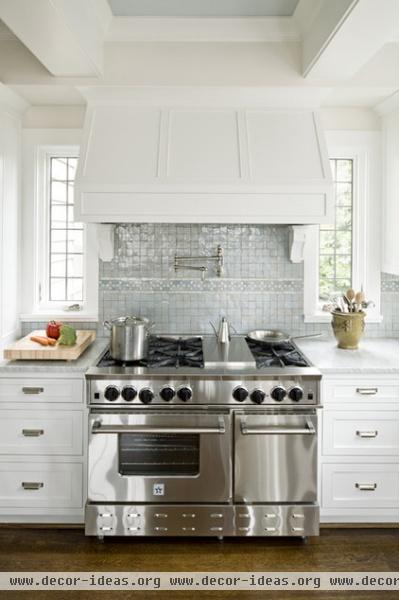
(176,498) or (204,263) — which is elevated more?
(204,263)

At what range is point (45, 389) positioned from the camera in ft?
8.55

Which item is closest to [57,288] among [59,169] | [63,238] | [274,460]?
[63,238]

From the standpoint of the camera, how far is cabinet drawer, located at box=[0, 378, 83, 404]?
8.53ft

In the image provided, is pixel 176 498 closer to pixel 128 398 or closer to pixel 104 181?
pixel 128 398

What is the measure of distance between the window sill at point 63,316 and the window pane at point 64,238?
15 cm

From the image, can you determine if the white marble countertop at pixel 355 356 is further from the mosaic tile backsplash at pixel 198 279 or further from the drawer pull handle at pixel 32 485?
the drawer pull handle at pixel 32 485

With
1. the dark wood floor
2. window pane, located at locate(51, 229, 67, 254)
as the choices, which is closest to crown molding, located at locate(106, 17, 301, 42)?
window pane, located at locate(51, 229, 67, 254)

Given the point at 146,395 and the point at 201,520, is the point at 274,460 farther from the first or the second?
the point at 146,395

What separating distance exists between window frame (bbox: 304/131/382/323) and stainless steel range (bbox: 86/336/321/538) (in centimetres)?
93

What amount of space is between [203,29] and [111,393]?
6.91ft

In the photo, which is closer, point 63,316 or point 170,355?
point 170,355

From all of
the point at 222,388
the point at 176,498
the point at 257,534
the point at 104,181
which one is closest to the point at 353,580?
the point at 257,534

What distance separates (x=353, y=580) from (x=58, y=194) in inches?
111

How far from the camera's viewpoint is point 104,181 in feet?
8.86
